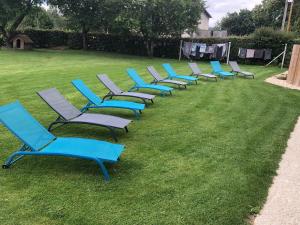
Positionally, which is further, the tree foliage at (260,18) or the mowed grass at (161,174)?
the tree foliage at (260,18)

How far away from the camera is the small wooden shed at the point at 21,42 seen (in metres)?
29.2

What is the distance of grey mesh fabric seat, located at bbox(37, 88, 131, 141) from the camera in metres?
5.85

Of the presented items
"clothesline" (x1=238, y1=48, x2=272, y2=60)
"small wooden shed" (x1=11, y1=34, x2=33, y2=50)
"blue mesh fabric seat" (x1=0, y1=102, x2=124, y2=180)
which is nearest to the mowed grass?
"blue mesh fabric seat" (x1=0, y1=102, x2=124, y2=180)

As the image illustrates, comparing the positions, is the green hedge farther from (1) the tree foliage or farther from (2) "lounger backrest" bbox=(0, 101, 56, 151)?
(2) "lounger backrest" bbox=(0, 101, 56, 151)

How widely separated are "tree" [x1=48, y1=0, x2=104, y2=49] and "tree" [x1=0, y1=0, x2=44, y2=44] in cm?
176

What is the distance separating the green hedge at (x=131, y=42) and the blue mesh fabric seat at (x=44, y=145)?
20.6 meters

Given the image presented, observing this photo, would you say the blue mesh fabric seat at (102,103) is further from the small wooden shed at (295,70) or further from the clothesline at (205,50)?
the clothesline at (205,50)

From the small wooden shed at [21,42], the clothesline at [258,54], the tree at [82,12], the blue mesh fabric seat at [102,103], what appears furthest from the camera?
the small wooden shed at [21,42]

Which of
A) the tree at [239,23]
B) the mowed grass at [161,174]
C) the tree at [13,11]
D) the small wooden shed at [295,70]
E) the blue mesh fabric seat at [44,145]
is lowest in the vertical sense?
the mowed grass at [161,174]

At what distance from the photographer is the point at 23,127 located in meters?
4.89

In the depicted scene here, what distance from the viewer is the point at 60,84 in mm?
11500

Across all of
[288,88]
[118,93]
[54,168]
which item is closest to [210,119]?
[118,93]

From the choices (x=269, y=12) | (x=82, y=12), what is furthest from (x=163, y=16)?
(x=269, y=12)

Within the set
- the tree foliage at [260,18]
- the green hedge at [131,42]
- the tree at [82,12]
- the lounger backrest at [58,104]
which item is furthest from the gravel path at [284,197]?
the tree foliage at [260,18]
